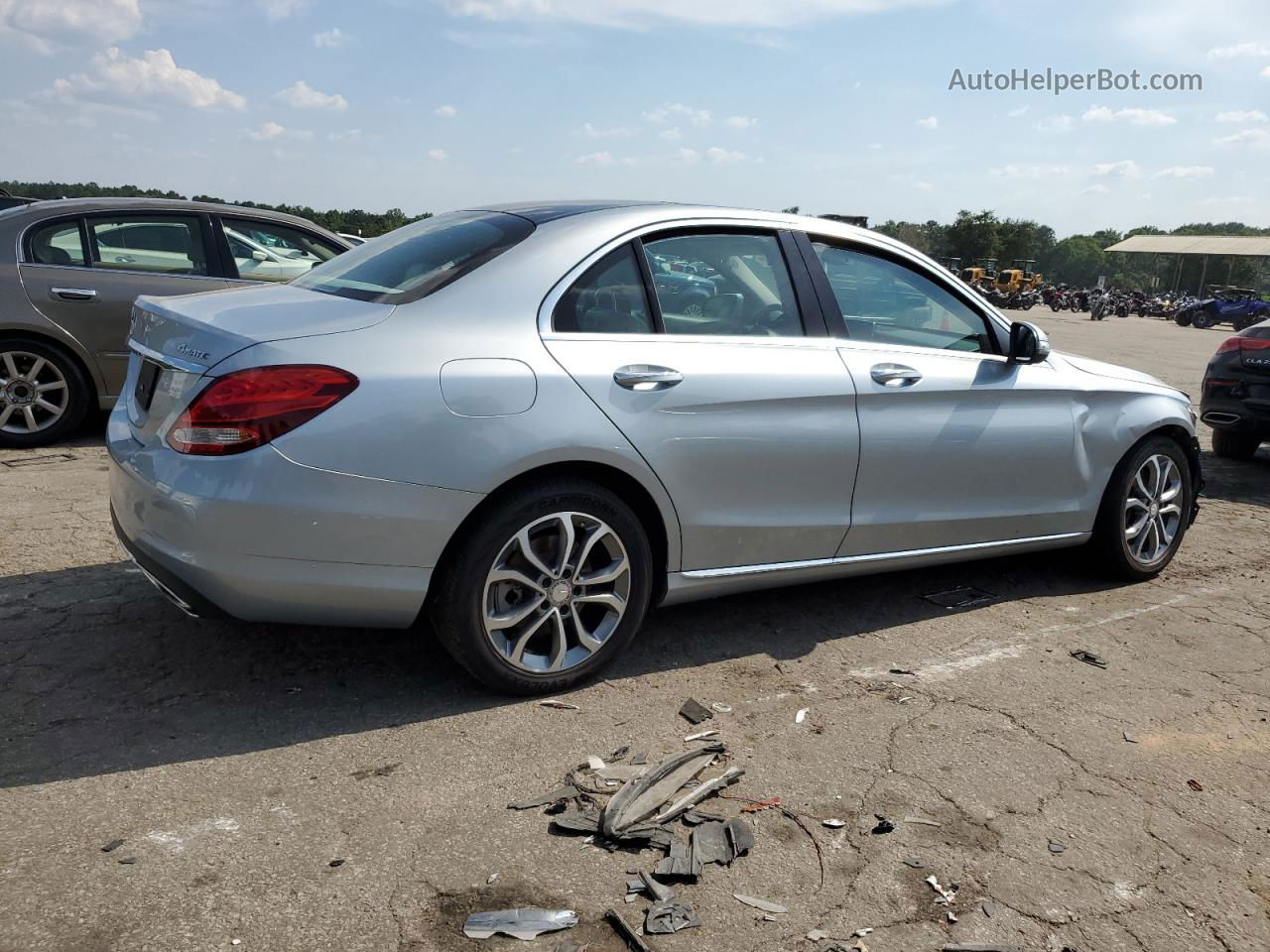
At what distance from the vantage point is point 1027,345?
4.66 metres

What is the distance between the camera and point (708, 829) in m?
2.89

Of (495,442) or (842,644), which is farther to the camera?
(842,644)

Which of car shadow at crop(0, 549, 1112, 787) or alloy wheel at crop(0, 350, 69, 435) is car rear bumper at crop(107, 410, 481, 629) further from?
alloy wheel at crop(0, 350, 69, 435)

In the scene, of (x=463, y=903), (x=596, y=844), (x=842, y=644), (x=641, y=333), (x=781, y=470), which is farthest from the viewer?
(x=842, y=644)

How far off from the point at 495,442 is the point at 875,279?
6.50 ft

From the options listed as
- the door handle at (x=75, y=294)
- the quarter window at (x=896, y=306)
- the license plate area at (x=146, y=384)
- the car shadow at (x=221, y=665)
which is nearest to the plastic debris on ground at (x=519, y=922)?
the car shadow at (x=221, y=665)

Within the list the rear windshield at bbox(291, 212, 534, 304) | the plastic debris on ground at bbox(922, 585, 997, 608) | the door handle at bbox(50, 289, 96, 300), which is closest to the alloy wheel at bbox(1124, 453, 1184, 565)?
the plastic debris on ground at bbox(922, 585, 997, 608)

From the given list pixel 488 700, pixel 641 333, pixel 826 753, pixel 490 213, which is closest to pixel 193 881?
pixel 488 700

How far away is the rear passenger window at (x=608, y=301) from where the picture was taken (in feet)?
11.9

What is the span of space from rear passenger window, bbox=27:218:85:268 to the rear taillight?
489cm

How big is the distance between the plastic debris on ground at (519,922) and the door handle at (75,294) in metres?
6.07

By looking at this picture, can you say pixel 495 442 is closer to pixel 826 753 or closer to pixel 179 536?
pixel 179 536

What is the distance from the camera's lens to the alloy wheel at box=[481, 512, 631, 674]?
3469 millimetres

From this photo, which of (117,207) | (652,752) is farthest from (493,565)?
(117,207)
